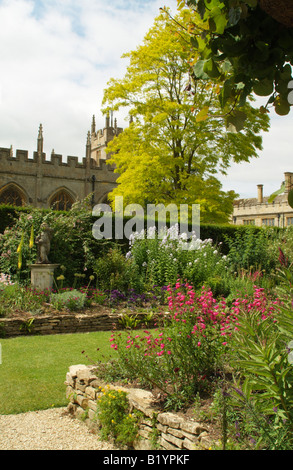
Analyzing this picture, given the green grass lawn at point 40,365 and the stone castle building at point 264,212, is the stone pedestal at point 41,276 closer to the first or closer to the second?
the green grass lawn at point 40,365

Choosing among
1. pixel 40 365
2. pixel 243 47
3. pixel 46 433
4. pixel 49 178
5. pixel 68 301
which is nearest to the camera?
pixel 243 47

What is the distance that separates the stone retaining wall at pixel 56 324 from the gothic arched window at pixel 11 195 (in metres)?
20.9

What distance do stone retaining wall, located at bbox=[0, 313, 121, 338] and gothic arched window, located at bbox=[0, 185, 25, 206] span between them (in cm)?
2094

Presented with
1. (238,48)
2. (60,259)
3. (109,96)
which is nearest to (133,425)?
(238,48)

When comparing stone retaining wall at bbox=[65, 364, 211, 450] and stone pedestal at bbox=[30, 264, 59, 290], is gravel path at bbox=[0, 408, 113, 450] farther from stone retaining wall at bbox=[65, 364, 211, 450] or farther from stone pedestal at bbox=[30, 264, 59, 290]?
stone pedestal at bbox=[30, 264, 59, 290]

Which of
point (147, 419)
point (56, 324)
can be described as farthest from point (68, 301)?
point (147, 419)

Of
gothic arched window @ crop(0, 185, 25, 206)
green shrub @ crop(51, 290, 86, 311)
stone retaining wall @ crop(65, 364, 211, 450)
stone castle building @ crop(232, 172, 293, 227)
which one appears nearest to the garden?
green shrub @ crop(51, 290, 86, 311)

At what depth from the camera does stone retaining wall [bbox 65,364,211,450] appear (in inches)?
121

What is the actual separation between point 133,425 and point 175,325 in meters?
0.97

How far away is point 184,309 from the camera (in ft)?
14.0

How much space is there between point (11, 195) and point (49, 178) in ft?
9.12

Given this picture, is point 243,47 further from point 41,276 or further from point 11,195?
point 11,195

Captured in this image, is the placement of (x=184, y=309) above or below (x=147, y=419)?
above
